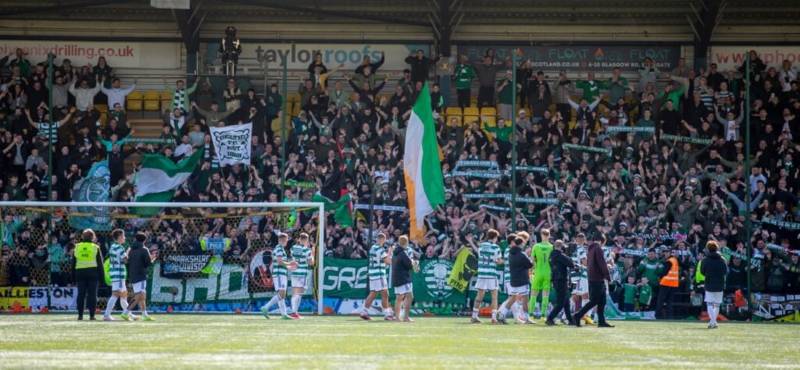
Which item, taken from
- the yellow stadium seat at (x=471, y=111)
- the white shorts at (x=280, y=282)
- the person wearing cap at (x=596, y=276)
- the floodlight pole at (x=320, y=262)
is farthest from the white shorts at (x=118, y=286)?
the yellow stadium seat at (x=471, y=111)

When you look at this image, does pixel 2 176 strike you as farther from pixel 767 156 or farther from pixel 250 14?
pixel 767 156

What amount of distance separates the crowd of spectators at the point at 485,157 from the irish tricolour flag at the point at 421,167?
1.96 feet

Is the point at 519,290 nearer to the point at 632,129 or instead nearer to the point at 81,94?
the point at 632,129

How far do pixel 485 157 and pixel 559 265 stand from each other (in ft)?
26.5

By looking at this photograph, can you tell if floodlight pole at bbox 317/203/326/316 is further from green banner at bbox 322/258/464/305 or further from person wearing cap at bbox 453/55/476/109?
person wearing cap at bbox 453/55/476/109

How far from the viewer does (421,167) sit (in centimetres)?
3097

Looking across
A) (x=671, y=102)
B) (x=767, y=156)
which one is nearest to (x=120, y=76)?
(x=671, y=102)

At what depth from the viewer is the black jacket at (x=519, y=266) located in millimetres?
25516

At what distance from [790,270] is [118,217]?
648 inches

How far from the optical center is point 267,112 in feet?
111

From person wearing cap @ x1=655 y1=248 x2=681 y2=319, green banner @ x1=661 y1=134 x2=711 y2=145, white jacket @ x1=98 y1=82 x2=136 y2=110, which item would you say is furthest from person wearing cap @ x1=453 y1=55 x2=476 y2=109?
white jacket @ x1=98 y1=82 x2=136 y2=110

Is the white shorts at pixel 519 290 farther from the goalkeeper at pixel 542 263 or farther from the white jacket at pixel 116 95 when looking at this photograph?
the white jacket at pixel 116 95

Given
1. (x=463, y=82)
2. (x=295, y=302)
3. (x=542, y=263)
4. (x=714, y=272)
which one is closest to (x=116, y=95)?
(x=463, y=82)

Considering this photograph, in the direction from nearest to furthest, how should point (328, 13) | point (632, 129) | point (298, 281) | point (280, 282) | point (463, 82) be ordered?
1. point (280, 282)
2. point (298, 281)
3. point (632, 129)
4. point (463, 82)
5. point (328, 13)
